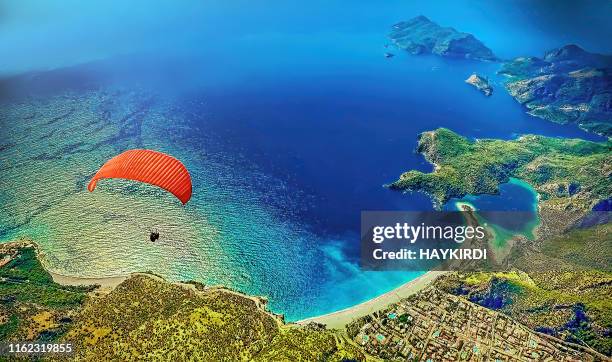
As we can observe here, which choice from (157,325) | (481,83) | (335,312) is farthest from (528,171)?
(157,325)

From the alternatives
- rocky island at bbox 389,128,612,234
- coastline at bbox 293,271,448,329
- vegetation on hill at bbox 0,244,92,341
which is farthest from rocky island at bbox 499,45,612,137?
vegetation on hill at bbox 0,244,92,341

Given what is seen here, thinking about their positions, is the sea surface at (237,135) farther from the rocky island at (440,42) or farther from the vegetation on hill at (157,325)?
the rocky island at (440,42)

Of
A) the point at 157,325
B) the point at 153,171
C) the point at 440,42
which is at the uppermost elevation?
the point at 440,42

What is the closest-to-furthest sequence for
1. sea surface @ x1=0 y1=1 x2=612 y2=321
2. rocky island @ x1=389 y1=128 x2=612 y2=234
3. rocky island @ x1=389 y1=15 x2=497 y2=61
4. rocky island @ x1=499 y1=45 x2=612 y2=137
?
sea surface @ x1=0 y1=1 x2=612 y2=321 → rocky island @ x1=389 y1=128 x2=612 y2=234 → rocky island @ x1=499 y1=45 x2=612 y2=137 → rocky island @ x1=389 y1=15 x2=497 y2=61

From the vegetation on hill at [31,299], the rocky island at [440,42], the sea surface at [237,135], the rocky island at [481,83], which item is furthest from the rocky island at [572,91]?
the vegetation on hill at [31,299]

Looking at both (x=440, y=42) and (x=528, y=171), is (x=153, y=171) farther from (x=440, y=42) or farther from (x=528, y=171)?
(x=440, y=42)

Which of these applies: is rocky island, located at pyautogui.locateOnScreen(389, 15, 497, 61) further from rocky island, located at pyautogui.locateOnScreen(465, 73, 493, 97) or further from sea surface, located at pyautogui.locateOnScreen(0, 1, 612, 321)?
rocky island, located at pyautogui.locateOnScreen(465, 73, 493, 97)

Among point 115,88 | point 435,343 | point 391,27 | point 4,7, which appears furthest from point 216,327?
point 4,7

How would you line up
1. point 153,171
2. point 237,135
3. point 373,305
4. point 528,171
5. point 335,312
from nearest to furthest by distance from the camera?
point 153,171 → point 335,312 → point 373,305 → point 528,171 → point 237,135
